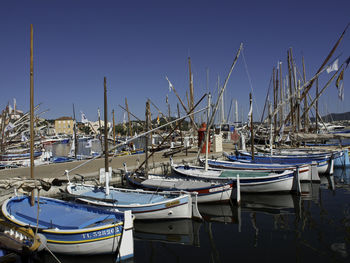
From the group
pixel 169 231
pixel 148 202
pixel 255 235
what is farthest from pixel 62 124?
pixel 255 235

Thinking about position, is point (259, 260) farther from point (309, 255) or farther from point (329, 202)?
point (329, 202)

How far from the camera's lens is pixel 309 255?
972 centimetres

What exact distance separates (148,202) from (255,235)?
5280mm

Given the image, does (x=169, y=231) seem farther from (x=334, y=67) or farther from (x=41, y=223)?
(x=334, y=67)

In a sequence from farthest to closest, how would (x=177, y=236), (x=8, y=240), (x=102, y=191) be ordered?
1. (x=102, y=191)
2. (x=177, y=236)
3. (x=8, y=240)

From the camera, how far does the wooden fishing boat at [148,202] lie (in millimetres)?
12797

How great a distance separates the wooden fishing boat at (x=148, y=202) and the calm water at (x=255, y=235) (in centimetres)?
54

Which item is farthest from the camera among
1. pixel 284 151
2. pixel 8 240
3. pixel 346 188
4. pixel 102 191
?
pixel 284 151

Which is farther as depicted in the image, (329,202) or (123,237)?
(329,202)

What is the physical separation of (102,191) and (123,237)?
618 cm

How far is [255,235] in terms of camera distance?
11.9m

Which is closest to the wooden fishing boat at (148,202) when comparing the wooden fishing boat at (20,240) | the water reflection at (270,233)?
the water reflection at (270,233)

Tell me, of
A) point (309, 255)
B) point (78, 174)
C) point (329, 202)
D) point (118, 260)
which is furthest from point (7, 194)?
point (329, 202)

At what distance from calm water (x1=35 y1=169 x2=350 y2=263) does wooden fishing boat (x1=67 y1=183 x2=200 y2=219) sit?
0.54m
